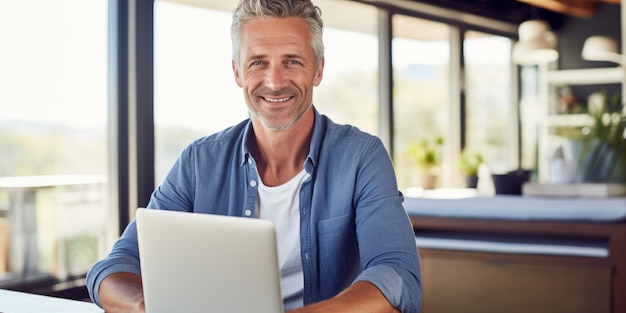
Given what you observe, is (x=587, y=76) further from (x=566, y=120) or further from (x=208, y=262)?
(x=208, y=262)

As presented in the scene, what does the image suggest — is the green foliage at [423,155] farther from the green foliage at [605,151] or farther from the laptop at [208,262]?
the laptop at [208,262]

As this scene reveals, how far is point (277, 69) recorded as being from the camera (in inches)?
67.2

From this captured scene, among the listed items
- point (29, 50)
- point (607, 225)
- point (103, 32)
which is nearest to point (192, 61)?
point (103, 32)

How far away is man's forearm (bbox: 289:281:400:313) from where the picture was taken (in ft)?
4.32

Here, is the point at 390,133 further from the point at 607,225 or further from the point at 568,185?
the point at 607,225

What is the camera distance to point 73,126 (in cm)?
388

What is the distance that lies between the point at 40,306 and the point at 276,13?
82 centimetres

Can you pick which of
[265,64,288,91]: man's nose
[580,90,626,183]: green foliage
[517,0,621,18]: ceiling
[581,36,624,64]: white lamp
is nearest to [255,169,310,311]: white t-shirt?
[265,64,288,91]: man's nose

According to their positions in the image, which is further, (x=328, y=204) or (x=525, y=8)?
(x=525, y=8)

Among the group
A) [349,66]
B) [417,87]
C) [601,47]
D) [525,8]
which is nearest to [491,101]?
[525,8]

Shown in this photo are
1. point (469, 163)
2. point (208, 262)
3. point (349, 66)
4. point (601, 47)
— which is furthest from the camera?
point (469, 163)

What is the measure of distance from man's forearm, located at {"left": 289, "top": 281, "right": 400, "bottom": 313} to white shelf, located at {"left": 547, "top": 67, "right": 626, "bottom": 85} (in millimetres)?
7662

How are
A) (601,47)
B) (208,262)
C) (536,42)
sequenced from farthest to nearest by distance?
1. (601,47)
2. (536,42)
3. (208,262)

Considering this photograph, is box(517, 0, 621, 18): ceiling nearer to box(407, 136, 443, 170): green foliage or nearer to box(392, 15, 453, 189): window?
box(392, 15, 453, 189): window
